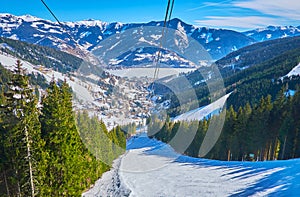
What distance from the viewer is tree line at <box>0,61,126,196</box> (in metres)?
16.5

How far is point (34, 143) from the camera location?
18.0 metres

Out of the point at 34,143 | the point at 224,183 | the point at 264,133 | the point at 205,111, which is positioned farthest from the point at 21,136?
the point at 205,111

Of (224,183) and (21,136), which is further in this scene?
(224,183)

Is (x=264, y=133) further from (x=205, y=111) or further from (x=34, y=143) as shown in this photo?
(x=205, y=111)

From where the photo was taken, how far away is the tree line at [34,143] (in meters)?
16.5

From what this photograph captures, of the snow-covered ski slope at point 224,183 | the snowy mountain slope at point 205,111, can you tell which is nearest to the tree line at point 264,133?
the snow-covered ski slope at point 224,183

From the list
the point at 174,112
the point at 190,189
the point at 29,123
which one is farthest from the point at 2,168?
the point at 174,112

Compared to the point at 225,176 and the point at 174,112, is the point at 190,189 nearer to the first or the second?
the point at 225,176

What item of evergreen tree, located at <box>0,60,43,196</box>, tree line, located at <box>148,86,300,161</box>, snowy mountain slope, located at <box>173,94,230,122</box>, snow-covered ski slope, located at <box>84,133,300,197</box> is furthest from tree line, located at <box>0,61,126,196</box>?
snowy mountain slope, located at <box>173,94,230,122</box>

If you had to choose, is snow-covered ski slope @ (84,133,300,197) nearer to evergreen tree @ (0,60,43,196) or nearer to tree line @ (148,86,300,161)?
evergreen tree @ (0,60,43,196)

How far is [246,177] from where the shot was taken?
72.8ft

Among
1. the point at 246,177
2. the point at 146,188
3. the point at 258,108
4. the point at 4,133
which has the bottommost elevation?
the point at 146,188

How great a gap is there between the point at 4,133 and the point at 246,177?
778 inches

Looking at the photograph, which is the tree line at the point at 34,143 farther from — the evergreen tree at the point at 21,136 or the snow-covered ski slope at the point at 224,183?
the snow-covered ski slope at the point at 224,183
